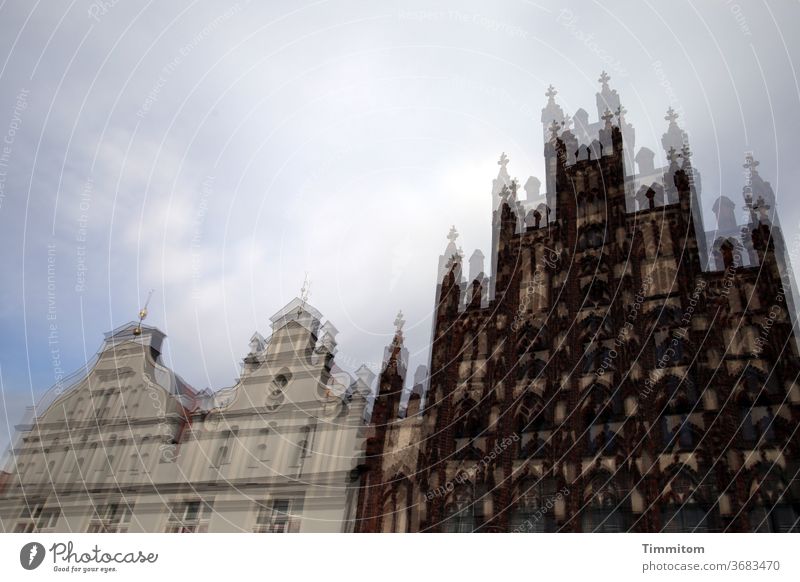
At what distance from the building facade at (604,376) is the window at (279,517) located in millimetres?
1955

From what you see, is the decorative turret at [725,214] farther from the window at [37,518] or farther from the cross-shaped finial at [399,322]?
the window at [37,518]

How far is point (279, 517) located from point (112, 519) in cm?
555

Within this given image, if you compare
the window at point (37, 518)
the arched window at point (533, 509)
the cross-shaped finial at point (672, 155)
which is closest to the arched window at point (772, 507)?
the arched window at point (533, 509)

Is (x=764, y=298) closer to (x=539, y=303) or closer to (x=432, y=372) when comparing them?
(x=539, y=303)

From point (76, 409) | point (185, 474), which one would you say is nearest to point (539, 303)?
point (185, 474)

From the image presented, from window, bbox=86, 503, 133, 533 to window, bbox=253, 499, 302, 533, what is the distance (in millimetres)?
4340

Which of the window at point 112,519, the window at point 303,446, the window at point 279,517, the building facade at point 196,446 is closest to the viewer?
the window at point 279,517

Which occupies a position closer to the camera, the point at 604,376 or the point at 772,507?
the point at 772,507

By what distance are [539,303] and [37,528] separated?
16604 mm

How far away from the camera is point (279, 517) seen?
1720 cm

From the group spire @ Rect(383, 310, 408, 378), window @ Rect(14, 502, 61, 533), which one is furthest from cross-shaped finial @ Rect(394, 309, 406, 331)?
window @ Rect(14, 502, 61, 533)

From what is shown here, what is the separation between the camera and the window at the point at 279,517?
55.7 feet

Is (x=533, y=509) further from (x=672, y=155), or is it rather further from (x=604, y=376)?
(x=672, y=155)

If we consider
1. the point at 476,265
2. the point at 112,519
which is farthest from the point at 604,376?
the point at 112,519
